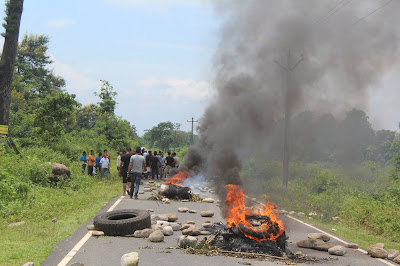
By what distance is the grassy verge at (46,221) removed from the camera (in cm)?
618

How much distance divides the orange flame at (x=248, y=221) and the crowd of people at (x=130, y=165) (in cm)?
551

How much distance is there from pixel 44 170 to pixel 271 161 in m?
13.8

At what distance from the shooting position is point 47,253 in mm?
6137

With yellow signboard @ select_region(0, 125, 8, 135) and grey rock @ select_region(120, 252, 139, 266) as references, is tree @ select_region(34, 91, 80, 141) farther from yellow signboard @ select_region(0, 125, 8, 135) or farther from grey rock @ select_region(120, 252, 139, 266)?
grey rock @ select_region(120, 252, 139, 266)

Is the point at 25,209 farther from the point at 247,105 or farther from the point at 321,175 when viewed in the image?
the point at 321,175

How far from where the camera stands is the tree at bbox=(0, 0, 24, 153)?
1908 cm

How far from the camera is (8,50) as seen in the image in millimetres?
19109

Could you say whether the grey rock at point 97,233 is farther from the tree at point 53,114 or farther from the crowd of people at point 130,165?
the tree at point 53,114

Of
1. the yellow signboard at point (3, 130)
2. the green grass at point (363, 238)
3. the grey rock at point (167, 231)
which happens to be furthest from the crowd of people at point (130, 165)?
the green grass at point (363, 238)

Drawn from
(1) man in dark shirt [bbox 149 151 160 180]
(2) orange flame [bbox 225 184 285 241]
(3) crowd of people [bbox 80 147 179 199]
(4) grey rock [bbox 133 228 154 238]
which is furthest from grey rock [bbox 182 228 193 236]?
(1) man in dark shirt [bbox 149 151 160 180]

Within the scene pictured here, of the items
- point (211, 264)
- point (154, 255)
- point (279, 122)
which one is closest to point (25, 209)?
point (154, 255)

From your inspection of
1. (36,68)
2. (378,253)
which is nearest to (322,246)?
(378,253)

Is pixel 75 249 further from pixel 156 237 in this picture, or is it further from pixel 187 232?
pixel 187 232

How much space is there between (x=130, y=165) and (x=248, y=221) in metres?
7.17
